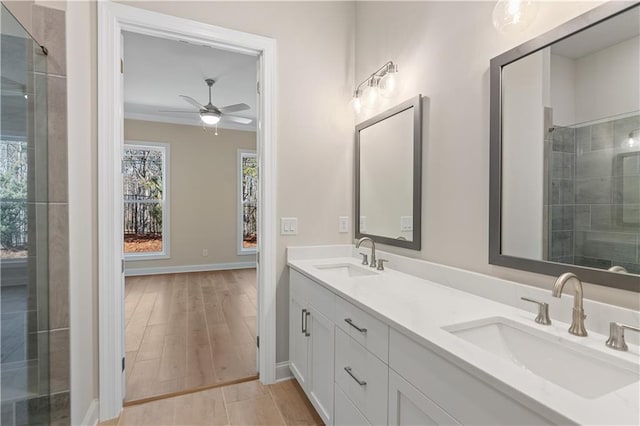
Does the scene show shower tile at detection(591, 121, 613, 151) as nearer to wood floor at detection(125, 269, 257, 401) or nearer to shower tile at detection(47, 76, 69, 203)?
shower tile at detection(47, 76, 69, 203)

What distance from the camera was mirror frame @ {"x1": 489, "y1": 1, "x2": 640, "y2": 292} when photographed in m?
0.97

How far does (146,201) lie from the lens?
18.4 ft

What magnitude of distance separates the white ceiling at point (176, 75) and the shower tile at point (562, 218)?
2961mm

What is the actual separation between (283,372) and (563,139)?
6.92 feet

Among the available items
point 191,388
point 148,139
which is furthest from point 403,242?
point 148,139

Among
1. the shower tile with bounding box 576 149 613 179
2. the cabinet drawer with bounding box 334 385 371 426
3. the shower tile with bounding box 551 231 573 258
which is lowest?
the cabinet drawer with bounding box 334 385 371 426

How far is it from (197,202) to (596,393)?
5761 mm

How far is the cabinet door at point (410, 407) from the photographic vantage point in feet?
2.91

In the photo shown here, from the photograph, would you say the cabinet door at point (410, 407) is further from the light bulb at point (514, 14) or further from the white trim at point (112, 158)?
the white trim at point (112, 158)

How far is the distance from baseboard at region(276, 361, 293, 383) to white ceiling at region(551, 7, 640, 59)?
2.29 meters

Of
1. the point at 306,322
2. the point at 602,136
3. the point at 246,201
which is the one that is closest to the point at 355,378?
the point at 306,322

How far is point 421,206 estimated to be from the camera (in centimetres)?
180

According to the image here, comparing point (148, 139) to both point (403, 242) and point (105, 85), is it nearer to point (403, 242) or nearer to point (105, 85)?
point (105, 85)

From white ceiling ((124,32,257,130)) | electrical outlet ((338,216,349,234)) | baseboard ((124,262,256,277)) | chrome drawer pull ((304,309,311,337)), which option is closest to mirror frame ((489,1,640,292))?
chrome drawer pull ((304,309,311,337))
